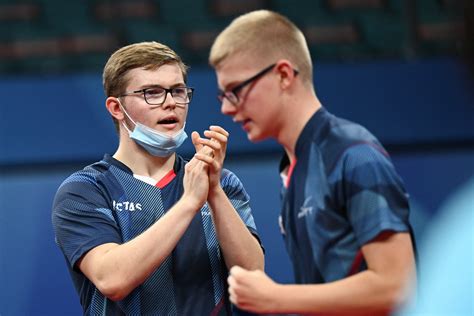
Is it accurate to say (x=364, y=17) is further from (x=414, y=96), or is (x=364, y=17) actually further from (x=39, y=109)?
(x=39, y=109)

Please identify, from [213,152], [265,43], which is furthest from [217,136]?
[265,43]

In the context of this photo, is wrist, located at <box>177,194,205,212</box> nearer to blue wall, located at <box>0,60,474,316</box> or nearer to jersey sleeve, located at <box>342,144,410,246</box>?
jersey sleeve, located at <box>342,144,410,246</box>

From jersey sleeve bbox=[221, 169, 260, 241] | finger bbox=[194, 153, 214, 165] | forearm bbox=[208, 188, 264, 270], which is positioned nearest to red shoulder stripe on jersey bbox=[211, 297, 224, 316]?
forearm bbox=[208, 188, 264, 270]

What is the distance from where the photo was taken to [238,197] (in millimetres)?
3223

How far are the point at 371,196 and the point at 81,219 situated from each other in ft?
Result: 4.11

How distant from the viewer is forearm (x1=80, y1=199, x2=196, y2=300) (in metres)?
2.82

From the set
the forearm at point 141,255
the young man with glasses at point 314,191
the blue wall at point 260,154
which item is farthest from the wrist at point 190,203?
the blue wall at point 260,154

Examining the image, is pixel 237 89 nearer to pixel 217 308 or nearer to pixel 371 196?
pixel 371 196

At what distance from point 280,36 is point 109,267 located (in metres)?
1.02

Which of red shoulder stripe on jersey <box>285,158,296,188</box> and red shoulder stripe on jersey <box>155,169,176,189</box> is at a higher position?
red shoulder stripe on jersey <box>285,158,296,188</box>

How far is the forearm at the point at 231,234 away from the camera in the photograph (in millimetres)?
2943

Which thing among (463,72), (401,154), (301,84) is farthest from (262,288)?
(401,154)

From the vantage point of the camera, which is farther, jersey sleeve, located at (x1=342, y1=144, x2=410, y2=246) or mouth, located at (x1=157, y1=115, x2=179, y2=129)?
Answer: mouth, located at (x1=157, y1=115, x2=179, y2=129)

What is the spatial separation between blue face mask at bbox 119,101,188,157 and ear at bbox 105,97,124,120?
102mm
